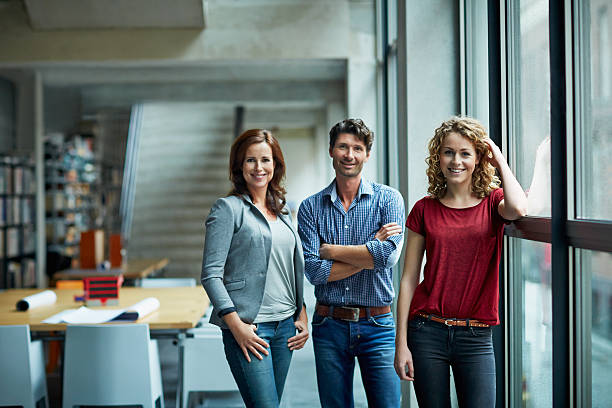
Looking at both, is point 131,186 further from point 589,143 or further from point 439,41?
point 589,143

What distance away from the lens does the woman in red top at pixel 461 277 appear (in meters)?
1.99

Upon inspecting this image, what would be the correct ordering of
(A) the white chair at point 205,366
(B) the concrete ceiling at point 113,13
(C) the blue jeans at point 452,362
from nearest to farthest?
(C) the blue jeans at point 452,362 → (A) the white chair at point 205,366 → (B) the concrete ceiling at point 113,13

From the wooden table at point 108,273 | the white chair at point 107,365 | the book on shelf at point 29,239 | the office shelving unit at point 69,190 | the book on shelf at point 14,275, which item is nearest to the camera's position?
the white chair at point 107,365

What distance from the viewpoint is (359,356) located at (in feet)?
7.91

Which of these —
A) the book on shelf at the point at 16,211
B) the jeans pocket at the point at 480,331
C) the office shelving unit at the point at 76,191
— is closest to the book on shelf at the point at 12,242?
the book on shelf at the point at 16,211

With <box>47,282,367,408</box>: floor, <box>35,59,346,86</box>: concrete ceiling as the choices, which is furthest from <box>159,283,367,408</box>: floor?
<box>35,59,346,86</box>: concrete ceiling

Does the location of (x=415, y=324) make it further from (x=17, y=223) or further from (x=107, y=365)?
(x=17, y=223)

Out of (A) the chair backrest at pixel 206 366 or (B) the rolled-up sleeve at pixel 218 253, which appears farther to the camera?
(A) the chair backrest at pixel 206 366

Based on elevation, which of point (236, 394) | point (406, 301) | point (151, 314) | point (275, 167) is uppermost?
point (275, 167)

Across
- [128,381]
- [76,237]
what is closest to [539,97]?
[128,381]

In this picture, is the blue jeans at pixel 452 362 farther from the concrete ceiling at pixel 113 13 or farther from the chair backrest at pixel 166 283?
the concrete ceiling at pixel 113 13

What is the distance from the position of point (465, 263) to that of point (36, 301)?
3369 millimetres

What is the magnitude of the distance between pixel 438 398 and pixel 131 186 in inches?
423

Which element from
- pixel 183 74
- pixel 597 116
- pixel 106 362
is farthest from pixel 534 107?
pixel 183 74
